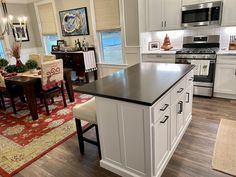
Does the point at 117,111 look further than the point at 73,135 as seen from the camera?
No

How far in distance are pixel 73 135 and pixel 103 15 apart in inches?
136

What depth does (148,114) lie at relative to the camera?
153 cm

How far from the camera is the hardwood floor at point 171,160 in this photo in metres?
2.03

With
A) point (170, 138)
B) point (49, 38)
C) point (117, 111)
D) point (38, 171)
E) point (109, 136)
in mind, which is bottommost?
point (38, 171)

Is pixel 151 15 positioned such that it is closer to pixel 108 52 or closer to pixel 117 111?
pixel 108 52

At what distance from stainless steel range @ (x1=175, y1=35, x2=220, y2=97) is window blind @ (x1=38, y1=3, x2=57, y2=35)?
4279mm

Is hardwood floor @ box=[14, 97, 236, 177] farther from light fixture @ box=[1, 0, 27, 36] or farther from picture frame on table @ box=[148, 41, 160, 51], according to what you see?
light fixture @ box=[1, 0, 27, 36]

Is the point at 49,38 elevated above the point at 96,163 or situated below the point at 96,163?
above

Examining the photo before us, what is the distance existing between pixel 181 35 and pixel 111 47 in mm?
1929

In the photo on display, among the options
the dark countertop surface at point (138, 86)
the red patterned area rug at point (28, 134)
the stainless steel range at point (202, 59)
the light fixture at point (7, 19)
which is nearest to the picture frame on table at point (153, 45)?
the stainless steel range at point (202, 59)

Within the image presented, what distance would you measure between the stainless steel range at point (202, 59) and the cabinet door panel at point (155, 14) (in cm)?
78

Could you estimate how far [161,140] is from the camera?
184 cm

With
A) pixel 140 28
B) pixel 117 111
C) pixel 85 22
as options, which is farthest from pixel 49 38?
pixel 117 111

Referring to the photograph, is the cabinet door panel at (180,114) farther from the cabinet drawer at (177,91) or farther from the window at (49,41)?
the window at (49,41)
